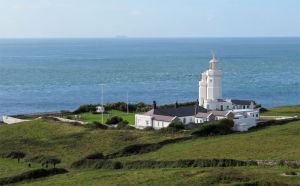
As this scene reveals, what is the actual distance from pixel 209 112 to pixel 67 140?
16.2 m

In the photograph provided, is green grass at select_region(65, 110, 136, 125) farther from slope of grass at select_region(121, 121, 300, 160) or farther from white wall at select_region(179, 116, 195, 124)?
slope of grass at select_region(121, 121, 300, 160)

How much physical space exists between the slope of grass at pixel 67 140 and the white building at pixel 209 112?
18.3 ft

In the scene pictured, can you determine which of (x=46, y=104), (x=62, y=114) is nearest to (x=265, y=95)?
(x=46, y=104)

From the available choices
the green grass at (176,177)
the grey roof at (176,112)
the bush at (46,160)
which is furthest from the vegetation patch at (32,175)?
the grey roof at (176,112)

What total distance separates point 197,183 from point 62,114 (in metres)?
41.6

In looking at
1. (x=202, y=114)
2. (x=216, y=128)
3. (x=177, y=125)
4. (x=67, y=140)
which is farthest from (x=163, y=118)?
(x=67, y=140)

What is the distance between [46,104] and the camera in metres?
101

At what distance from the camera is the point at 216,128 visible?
→ 55.4 meters

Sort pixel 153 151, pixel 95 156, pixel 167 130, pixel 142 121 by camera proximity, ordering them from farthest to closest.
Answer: pixel 142 121
pixel 167 130
pixel 153 151
pixel 95 156

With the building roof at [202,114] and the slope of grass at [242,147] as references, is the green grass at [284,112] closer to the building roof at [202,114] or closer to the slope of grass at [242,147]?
the building roof at [202,114]

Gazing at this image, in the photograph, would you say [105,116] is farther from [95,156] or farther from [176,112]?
[95,156]

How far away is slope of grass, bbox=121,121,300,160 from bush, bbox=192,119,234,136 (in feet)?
4.22

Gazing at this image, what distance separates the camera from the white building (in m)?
59.4

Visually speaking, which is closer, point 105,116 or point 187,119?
point 187,119
